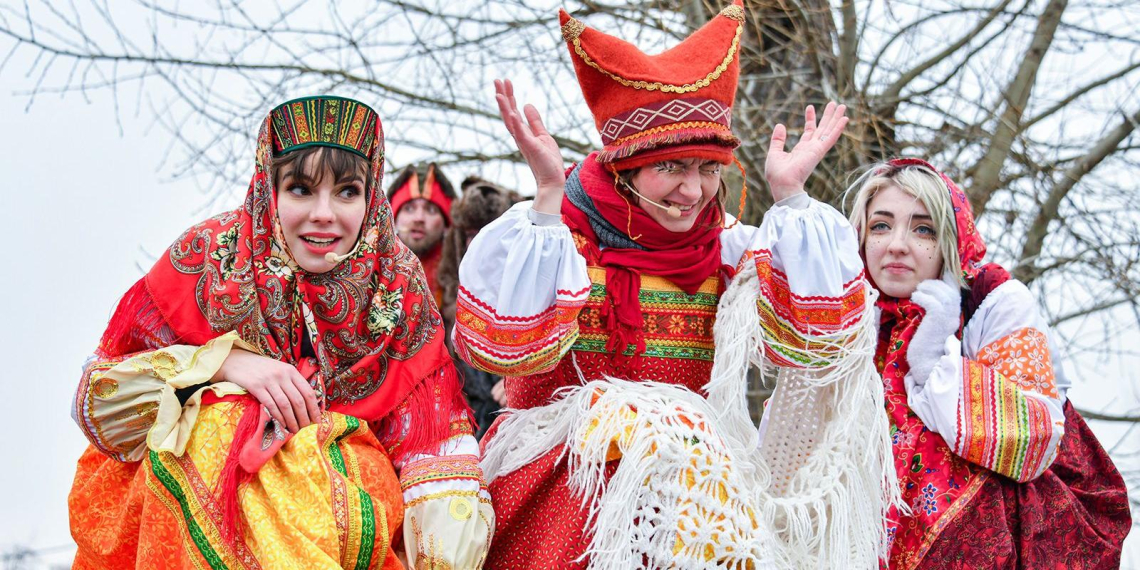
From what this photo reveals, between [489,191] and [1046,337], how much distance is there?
8.11 ft

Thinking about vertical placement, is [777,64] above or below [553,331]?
above

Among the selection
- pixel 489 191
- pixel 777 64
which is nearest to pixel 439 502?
pixel 489 191

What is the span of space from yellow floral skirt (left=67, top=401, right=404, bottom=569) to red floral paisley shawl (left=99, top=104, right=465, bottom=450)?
0.54 feet

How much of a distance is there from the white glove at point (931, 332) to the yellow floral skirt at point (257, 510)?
1498 mm

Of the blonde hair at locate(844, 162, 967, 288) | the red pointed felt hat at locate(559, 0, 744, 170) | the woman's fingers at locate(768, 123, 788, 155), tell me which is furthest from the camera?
the blonde hair at locate(844, 162, 967, 288)

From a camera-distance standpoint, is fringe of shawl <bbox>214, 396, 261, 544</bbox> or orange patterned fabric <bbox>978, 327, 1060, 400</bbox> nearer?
fringe of shawl <bbox>214, 396, 261, 544</bbox>

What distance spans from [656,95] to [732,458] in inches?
38.0

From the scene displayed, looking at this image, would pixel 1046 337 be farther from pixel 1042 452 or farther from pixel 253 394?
pixel 253 394

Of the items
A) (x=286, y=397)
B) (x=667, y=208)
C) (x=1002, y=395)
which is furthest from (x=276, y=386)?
(x=1002, y=395)

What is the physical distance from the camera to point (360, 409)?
302cm

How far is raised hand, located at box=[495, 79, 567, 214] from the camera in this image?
298 cm

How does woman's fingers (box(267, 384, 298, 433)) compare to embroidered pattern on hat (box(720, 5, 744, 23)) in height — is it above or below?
below

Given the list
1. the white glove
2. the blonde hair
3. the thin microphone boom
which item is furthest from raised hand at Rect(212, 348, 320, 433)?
the blonde hair

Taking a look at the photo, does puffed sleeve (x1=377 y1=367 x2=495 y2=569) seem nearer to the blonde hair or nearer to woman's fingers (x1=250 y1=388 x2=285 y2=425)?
woman's fingers (x1=250 y1=388 x2=285 y2=425)
